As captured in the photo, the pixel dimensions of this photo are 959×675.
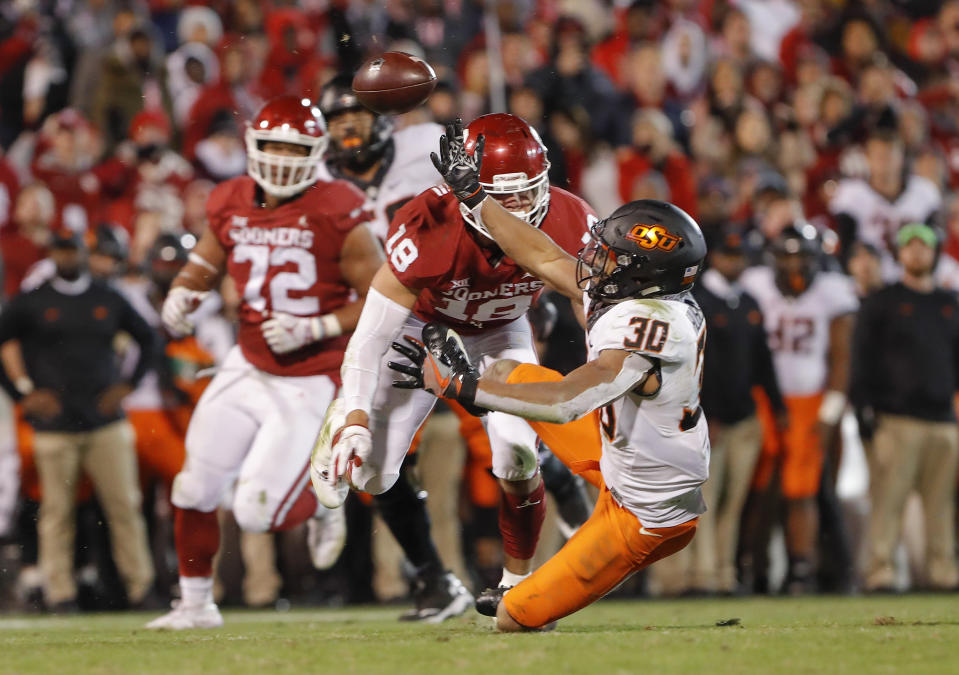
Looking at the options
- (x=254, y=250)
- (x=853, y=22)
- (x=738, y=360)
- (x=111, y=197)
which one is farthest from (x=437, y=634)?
(x=853, y=22)

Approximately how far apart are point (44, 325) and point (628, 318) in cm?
442

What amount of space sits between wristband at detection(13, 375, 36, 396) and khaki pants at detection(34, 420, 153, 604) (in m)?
0.23

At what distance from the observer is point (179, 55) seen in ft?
33.7

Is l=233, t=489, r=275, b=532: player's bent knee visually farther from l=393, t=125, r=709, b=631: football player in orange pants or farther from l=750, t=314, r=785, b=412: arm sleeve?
l=750, t=314, r=785, b=412: arm sleeve

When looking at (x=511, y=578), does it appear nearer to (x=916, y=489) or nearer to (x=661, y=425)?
(x=661, y=425)

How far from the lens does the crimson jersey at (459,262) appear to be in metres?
5.23

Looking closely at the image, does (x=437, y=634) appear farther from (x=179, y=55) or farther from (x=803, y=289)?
(x=179, y=55)

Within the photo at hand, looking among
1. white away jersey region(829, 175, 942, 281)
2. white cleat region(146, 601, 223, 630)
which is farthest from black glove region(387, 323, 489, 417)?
white away jersey region(829, 175, 942, 281)

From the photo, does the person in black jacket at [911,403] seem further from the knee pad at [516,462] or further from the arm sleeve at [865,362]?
the knee pad at [516,462]

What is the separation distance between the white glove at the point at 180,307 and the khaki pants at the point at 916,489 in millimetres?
4162

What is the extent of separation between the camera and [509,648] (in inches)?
170

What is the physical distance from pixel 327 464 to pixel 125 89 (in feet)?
18.8

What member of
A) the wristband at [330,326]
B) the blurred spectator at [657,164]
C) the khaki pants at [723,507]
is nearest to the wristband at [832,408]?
the khaki pants at [723,507]

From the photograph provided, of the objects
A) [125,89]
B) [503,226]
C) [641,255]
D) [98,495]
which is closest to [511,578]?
[503,226]
